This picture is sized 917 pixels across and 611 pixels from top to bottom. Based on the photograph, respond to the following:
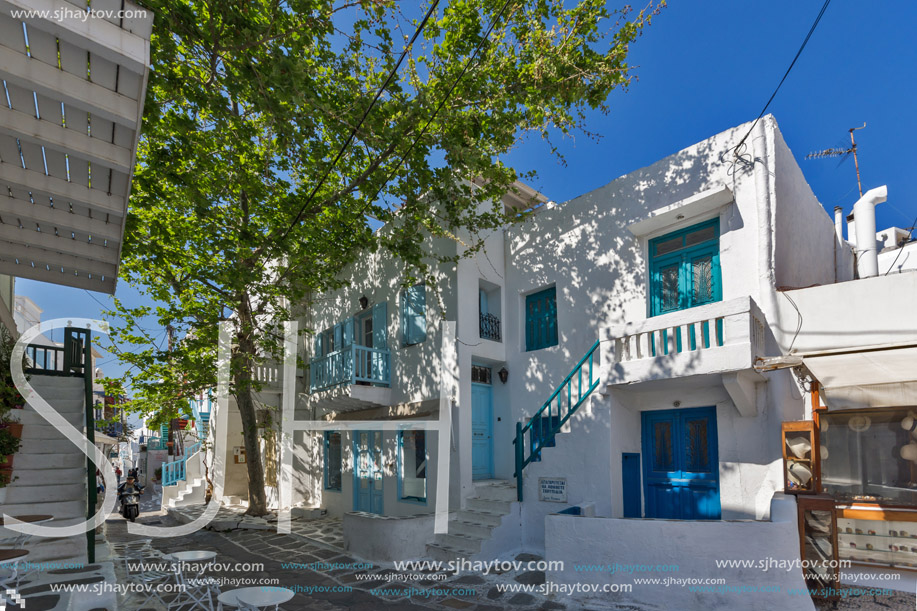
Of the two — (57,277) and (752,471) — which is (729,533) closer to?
(752,471)

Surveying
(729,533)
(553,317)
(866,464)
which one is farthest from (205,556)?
(866,464)

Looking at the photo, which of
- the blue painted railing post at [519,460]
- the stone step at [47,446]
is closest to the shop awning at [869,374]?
the blue painted railing post at [519,460]

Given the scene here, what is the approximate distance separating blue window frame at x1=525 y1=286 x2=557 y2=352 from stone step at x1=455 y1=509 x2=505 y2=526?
3.40 metres

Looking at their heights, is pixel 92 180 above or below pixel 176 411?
above

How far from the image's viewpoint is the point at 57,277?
20.6ft

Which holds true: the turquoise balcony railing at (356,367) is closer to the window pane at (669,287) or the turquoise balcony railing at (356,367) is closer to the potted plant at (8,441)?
the potted plant at (8,441)

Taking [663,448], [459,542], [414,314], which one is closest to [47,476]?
[459,542]

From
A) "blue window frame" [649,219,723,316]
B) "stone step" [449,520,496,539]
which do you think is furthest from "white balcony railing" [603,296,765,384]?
"stone step" [449,520,496,539]

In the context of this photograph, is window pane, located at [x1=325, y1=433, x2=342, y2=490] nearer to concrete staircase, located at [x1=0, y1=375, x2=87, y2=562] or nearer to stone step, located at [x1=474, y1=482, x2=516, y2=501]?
stone step, located at [x1=474, y1=482, x2=516, y2=501]

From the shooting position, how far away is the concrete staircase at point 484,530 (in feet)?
27.6

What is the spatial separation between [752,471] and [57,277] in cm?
930

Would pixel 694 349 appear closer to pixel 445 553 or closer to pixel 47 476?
pixel 445 553

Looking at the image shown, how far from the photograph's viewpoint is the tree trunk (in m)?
12.3

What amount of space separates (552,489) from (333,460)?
26.0 ft
